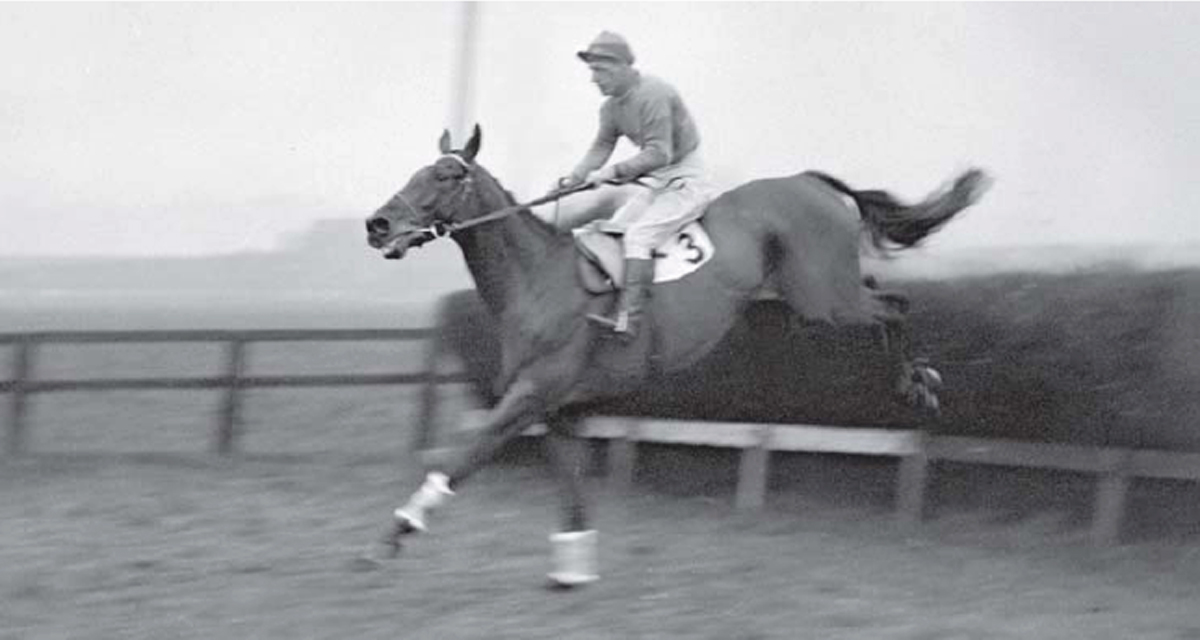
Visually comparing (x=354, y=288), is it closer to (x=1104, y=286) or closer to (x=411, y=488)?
(x=411, y=488)

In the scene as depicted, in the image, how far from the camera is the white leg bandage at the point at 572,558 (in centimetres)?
908

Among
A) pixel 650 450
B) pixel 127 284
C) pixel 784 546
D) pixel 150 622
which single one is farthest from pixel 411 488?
pixel 127 284

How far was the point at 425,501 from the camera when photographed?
907 centimetres

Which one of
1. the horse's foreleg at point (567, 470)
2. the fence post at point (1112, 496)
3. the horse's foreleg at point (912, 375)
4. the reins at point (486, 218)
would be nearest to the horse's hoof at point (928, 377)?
the horse's foreleg at point (912, 375)

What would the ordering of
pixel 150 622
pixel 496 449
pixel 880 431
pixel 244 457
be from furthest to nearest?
pixel 244 457 → pixel 880 431 → pixel 496 449 → pixel 150 622

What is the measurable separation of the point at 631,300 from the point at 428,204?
42.5 inches

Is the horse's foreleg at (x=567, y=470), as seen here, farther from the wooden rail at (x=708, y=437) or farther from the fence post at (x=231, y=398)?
the fence post at (x=231, y=398)

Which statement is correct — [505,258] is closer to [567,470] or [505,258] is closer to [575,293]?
[575,293]

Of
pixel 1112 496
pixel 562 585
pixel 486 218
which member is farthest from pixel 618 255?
pixel 1112 496

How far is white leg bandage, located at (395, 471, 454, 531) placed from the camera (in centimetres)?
906

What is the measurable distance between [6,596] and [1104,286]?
5216 millimetres

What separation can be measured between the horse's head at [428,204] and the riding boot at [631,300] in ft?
2.63

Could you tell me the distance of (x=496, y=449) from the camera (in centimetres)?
923

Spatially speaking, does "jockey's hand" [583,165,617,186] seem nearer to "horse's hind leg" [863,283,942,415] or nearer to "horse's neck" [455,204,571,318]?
"horse's neck" [455,204,571,318]
